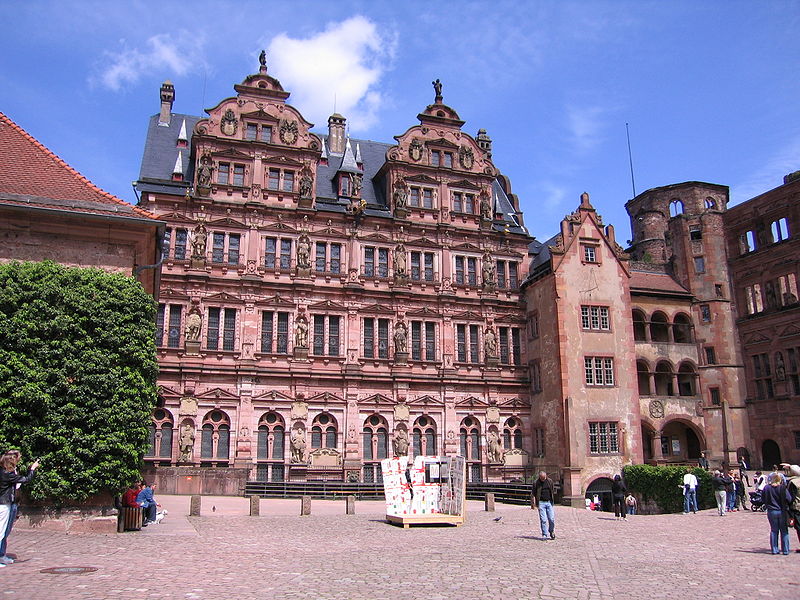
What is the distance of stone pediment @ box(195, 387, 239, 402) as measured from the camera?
35.0m

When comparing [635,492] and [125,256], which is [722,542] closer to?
[635,492]

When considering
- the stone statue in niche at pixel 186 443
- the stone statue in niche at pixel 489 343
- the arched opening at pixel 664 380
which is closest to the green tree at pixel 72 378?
the stone statue in niche at pixel 186 443

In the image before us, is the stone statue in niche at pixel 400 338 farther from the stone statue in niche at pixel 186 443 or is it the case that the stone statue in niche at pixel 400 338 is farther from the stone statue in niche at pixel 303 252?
the stone statue in niche at pixel 186 443

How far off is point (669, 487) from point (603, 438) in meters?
6.69

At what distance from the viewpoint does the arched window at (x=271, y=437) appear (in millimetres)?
35469

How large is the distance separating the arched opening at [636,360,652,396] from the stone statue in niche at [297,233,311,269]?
67.0 ft

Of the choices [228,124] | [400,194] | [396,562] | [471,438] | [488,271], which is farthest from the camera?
[488,271]

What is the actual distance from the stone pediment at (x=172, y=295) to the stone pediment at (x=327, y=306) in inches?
257

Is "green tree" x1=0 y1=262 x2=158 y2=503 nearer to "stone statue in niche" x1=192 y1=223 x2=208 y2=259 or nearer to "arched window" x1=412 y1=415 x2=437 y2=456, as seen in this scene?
"stone statue in niche" x1=192 y1=223 x2=208 y2=259

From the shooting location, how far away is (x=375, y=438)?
37.6 meters

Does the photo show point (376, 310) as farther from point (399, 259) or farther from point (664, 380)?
point (664, 380)

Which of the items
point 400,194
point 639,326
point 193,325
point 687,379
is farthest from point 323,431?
point 687,379

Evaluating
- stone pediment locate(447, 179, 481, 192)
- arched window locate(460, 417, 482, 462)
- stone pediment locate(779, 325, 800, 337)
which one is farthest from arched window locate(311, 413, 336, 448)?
stone pediment locate(779, 325, 800, 337)

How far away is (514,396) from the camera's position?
4034 cm
